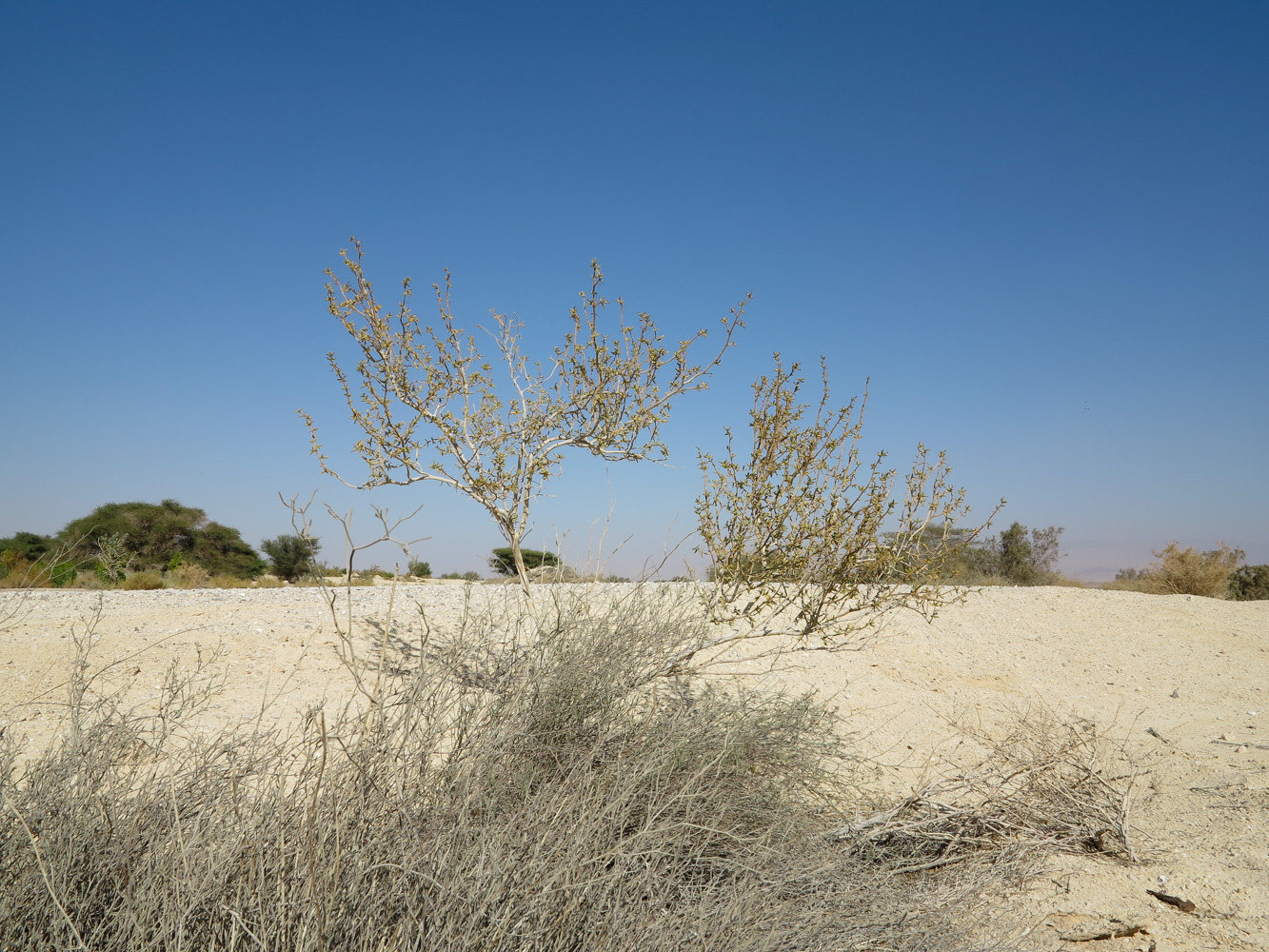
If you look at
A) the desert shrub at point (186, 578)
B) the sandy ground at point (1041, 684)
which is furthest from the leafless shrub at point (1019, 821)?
the desert shrub at point (186, 578)

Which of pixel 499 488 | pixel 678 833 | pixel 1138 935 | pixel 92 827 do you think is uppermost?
→ pixel 499 488

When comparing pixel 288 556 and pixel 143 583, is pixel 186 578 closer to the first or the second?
pixel 143 583

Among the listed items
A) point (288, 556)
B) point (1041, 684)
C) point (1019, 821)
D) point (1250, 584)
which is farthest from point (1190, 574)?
point (288, 556)

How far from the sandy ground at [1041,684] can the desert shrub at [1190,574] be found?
4671 mm

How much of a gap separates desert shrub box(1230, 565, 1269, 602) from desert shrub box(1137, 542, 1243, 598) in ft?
0.83

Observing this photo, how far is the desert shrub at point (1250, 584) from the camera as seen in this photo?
1703 centimetres

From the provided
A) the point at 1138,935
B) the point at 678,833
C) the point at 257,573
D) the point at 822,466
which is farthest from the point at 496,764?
the point at 257,573

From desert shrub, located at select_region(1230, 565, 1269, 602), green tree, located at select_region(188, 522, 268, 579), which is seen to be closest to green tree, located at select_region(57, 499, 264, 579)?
green tree, located at select_region(188, 522, 268, 579)

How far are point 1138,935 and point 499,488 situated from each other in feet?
15.0

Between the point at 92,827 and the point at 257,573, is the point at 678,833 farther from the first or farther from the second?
the point at 257,573

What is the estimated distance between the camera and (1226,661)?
30.3 ft

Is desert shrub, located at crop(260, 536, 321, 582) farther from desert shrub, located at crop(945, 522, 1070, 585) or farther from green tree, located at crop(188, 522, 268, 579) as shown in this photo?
desert shrub, located at crop(945, 522, 1070, 585)

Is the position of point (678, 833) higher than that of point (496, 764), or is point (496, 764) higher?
point (496, 764)

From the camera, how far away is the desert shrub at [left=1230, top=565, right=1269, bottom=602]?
17031 millimetres
